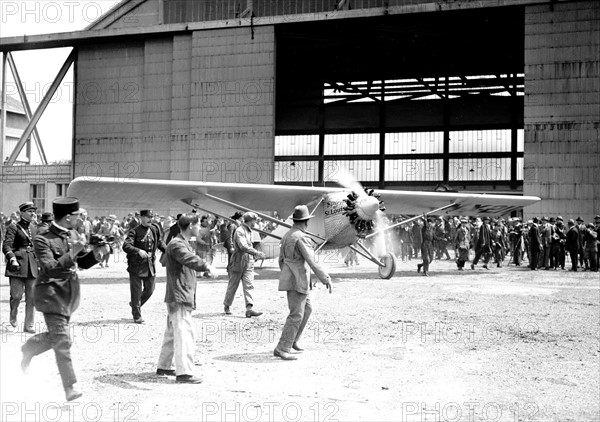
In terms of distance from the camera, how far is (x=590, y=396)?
6301mm

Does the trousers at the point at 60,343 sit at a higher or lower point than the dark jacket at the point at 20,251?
lower

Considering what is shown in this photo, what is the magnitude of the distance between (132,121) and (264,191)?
21.3 m

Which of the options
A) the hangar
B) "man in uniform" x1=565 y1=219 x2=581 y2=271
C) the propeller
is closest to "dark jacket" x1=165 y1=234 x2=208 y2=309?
the propeller

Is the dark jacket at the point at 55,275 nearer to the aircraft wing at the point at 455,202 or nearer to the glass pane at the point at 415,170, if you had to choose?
the aircraft wing at the point at 455,202

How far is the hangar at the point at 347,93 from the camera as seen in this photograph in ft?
94.8

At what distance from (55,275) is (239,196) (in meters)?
13.3

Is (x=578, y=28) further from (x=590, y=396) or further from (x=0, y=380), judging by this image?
(x=0, y=380)

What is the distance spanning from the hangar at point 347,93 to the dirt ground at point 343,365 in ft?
61.5

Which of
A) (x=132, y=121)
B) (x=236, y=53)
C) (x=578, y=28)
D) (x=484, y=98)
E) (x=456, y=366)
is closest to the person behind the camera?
(x=456, y=366)

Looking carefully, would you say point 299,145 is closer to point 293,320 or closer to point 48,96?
point 48,96

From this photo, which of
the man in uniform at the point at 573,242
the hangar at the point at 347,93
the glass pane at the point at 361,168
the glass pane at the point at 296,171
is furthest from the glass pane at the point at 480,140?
the man in uniform at the point at 573,242

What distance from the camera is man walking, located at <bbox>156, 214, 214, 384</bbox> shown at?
6480mm

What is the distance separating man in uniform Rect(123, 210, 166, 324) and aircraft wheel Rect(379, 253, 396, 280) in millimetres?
8680

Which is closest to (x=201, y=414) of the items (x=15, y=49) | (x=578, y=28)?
(x=578, y=28)
